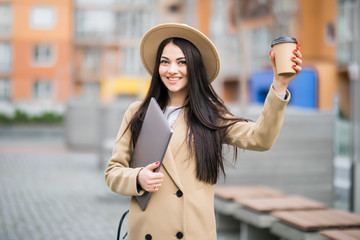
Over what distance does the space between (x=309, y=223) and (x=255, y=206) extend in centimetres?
95

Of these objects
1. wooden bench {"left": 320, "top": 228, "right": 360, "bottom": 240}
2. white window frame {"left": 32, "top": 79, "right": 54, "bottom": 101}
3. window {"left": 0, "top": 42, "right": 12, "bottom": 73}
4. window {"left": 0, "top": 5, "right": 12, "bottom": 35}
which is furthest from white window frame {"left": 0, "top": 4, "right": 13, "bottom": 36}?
wooden bench {"left": 320, "top": 228, "right": 360, "bottom": 240}

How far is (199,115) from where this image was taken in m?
2.98

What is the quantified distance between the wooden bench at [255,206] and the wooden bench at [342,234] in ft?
2.75

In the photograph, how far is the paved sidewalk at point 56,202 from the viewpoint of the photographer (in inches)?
254

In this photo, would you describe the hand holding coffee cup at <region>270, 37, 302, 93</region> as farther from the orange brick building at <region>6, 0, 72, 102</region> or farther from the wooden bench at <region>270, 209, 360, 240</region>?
the orange brick building at <region>6, 0, 72, 102</region>

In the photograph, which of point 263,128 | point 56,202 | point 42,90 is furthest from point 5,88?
point 263,128

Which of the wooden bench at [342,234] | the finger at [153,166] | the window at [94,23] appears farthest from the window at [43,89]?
the finger at [153,166]

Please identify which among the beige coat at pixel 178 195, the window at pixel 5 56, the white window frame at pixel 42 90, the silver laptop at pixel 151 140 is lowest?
the beige coat at pixel 178 195

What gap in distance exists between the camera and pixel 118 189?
2877 mm

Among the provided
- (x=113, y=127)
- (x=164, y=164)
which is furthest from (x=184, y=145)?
(x=113, y=127)

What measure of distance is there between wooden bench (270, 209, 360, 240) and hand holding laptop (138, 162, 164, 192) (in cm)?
215

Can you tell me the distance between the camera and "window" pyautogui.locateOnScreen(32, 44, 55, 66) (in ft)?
139

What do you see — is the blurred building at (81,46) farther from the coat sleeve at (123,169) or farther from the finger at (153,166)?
the finger at (153,166)

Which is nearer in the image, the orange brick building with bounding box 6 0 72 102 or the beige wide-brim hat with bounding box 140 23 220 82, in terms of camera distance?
the beige wide-brim hat with bounding box 140 23 220 82
